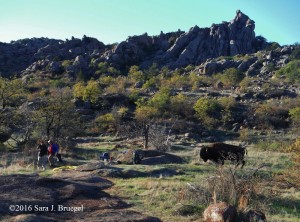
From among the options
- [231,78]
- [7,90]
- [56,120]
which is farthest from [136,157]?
[231,78]

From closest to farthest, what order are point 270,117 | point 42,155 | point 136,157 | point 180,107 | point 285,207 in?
point 285,207, point 42,155, point 136,157, point 270,117, point 180,107

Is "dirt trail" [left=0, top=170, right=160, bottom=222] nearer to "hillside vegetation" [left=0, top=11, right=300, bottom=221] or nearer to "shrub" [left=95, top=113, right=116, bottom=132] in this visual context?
"hillside vegetation" [left=0, top=11, right=300, bottom=221]

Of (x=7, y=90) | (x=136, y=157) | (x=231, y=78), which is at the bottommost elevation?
(x=136, y=157)

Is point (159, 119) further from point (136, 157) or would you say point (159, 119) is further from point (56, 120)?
point (136, 157)

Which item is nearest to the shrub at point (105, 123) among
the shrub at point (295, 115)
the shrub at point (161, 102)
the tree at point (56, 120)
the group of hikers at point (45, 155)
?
the shrub at point (161, 102)

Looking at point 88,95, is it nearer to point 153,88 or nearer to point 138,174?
point 153,88

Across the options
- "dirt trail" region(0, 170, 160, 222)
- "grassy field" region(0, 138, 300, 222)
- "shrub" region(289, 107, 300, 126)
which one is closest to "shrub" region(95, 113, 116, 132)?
"shrub" region(289, 107, 300, 126)

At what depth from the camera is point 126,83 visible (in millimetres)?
76688

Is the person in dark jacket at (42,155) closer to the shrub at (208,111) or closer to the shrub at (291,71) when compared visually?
the shrub at (208,111)

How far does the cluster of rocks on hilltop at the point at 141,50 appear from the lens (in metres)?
95.1

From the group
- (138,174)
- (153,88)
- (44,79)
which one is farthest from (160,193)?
(44,79)

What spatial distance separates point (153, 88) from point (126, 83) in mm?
9224

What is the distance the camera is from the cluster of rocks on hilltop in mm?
95125

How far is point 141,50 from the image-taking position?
105812 millimetres
